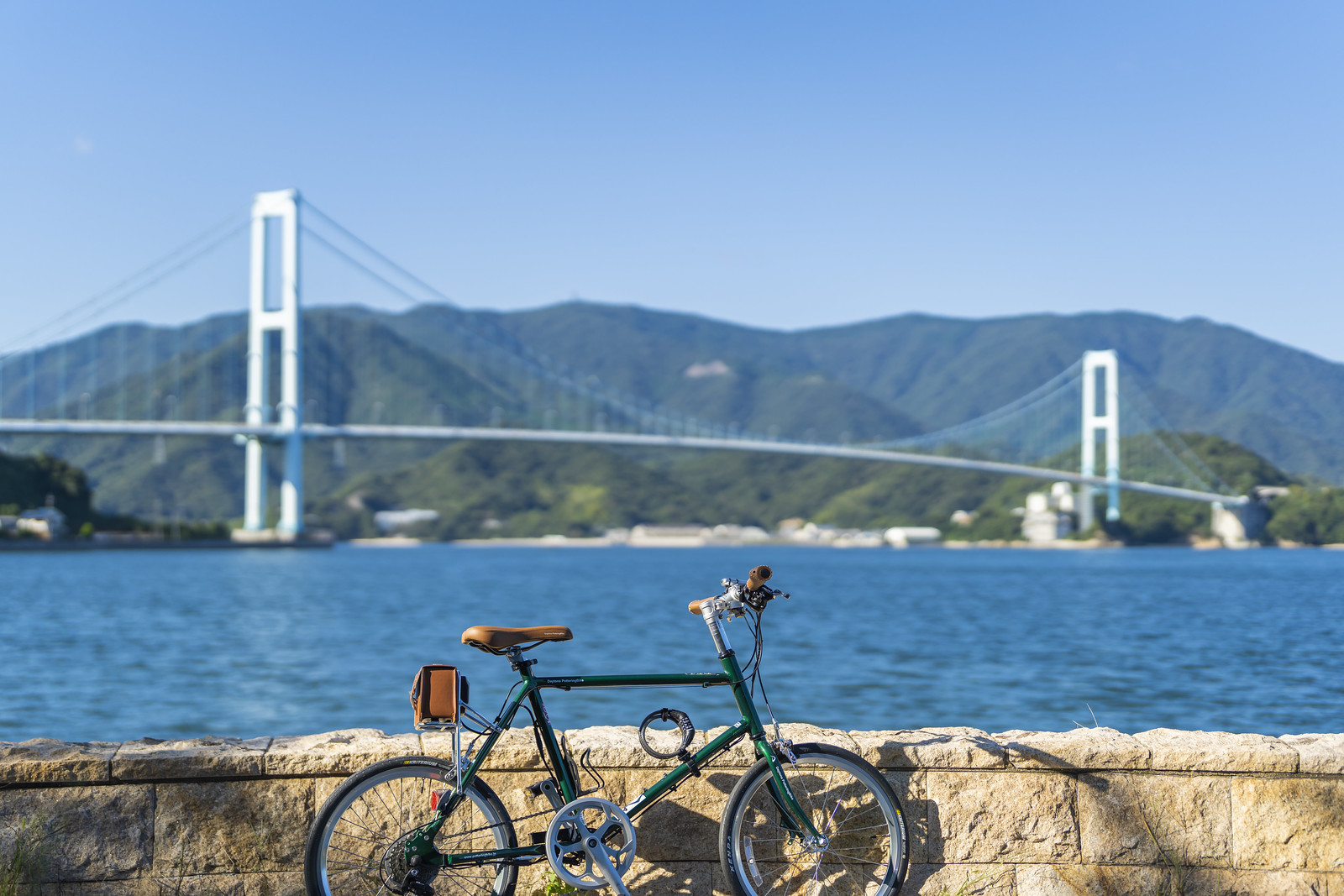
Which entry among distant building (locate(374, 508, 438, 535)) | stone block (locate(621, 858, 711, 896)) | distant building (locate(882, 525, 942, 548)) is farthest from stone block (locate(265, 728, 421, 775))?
distant building (locate(374, 508, 438, 535))

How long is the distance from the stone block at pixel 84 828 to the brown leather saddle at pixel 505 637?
2.88ft

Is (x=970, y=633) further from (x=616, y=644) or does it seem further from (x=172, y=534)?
(x=172, y=534)

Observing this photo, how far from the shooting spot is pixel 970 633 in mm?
25047

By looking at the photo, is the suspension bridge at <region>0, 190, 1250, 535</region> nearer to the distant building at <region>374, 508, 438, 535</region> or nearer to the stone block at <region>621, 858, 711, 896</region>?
the distant building at <region>374, 508, 438, 535</region>

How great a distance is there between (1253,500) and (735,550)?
35.2 m

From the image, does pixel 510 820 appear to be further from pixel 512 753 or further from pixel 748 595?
pixel 748 595

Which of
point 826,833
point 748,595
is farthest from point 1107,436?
point 748,595

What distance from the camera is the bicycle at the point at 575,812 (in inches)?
115

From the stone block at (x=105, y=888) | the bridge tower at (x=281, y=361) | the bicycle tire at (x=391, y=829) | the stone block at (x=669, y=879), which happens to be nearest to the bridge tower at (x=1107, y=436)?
the bridge tower at (x=281, y=361)

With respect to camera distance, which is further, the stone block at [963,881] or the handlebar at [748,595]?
the stone block at [963,881]

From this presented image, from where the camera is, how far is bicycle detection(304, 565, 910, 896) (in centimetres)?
291

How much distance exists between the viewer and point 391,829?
3021 millimetres

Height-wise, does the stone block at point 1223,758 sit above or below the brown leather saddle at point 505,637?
below

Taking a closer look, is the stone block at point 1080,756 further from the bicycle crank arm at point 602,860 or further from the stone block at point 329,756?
the stone block at point 329,756
